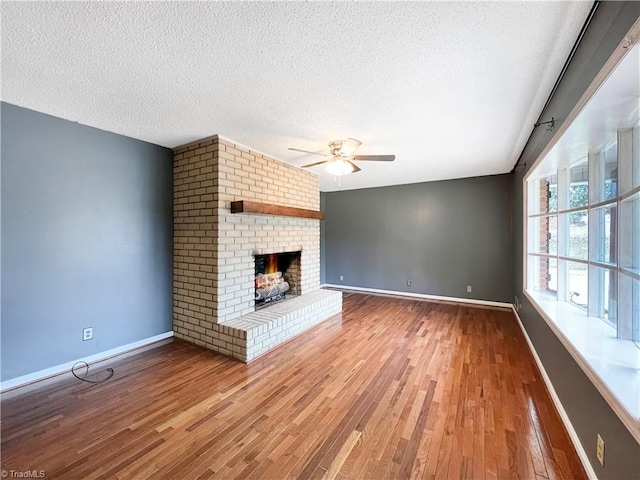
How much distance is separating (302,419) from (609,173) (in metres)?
2.81

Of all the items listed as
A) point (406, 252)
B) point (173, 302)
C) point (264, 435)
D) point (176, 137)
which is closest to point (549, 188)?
point (406, 252)

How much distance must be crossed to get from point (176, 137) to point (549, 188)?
14.6ft

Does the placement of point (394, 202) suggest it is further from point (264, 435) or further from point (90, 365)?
point (90, 365)

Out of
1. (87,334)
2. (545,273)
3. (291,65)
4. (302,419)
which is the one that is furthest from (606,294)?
(87,334)

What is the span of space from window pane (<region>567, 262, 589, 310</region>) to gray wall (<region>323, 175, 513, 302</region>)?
2322 mm

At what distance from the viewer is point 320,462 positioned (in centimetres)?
151

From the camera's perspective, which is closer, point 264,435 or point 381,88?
point 264,435

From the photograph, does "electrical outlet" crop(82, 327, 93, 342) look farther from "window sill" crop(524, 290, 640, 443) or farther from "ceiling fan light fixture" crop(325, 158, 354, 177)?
"window sill" crop(524, 290, 640, 443)

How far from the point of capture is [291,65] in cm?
171

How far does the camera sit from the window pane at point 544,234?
9.09ft

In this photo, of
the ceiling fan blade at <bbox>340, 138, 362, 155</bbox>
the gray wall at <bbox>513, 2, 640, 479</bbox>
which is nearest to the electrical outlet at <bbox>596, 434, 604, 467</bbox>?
the gray wall at <bbox>513, 2, 640, 479</bbox>

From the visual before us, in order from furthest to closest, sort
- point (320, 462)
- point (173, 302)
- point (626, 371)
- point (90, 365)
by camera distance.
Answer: point (173, 302) → point (90, 365) → point (320, 462) → point (626, 371)

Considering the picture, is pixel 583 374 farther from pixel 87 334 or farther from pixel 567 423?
pixel 87 334

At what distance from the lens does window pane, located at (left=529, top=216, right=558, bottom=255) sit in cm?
277
